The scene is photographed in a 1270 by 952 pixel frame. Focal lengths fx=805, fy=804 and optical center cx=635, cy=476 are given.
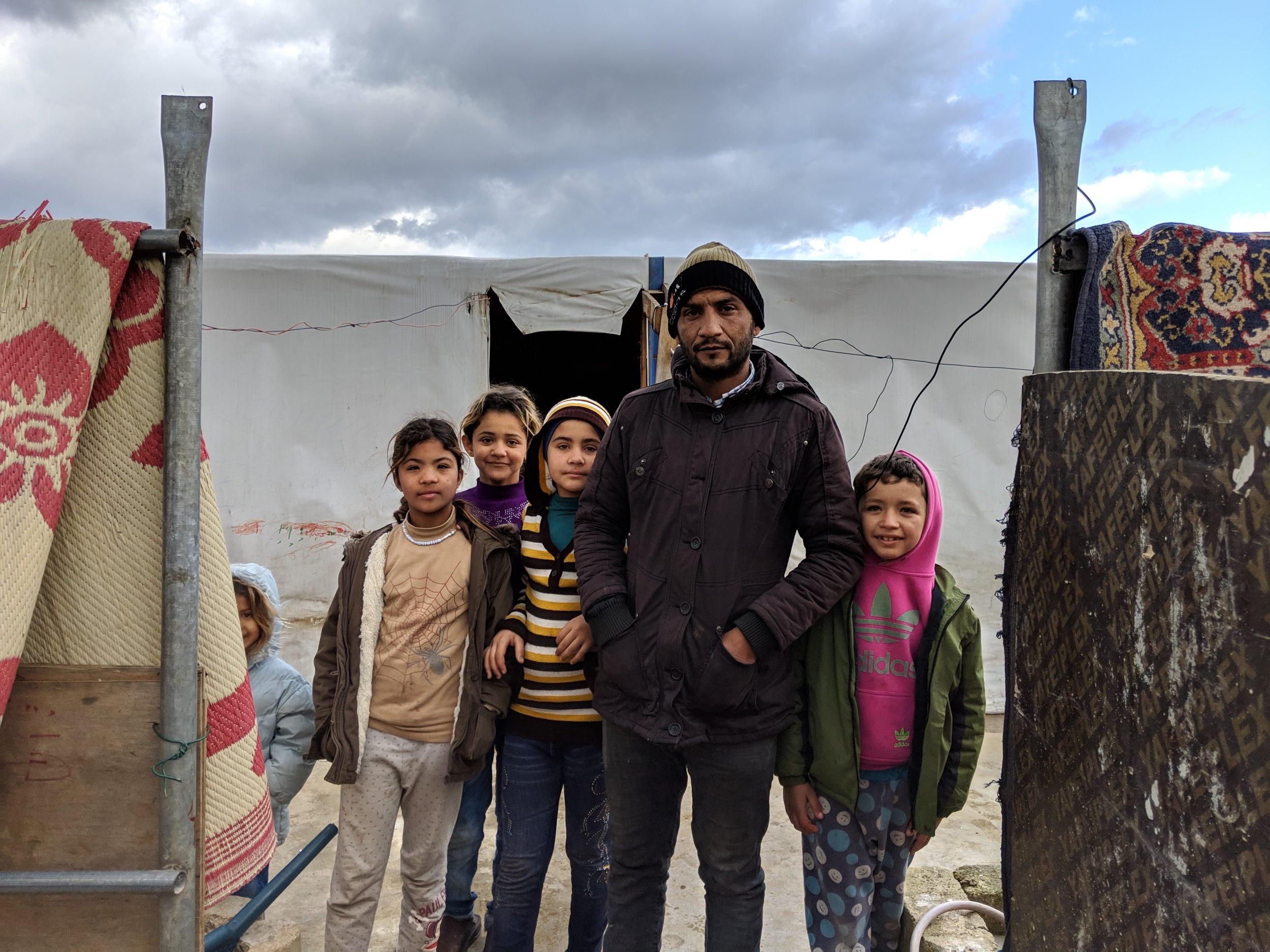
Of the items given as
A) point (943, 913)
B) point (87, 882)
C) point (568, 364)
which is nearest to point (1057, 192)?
point (87, 882)

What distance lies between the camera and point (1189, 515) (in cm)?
69

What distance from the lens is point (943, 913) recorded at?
200 centimetres

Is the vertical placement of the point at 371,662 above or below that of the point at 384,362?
below

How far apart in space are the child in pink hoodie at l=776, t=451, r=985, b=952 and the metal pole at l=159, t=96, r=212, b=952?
40.8 inches

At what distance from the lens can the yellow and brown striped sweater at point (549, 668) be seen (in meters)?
1.70

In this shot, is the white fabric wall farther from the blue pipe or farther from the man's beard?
the man's beard

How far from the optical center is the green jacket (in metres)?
1.54

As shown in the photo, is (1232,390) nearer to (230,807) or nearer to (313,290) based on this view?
(230,807)

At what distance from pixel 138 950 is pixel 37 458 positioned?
0.67 meters

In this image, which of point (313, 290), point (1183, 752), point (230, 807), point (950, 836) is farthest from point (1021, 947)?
point (313, 290)

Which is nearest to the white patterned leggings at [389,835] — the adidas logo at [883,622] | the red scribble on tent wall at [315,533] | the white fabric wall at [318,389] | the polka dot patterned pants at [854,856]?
the polka dot patterned pants at [854,856]

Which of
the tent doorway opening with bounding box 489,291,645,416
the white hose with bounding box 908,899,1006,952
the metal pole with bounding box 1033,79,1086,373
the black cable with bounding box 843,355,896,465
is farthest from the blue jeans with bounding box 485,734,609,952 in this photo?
the tent doorway opening with bounding box 489,291,645,416

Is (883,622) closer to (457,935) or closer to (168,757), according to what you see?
(168,757)

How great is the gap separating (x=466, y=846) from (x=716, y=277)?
5.00ft
